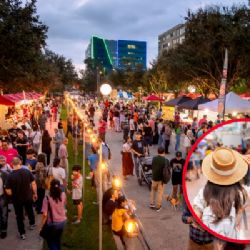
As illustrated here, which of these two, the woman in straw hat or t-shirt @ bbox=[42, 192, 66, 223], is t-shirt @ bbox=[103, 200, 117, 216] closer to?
t-shirt @ bbox=[42, 192, 66, 223]

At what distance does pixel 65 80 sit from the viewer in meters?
92.9

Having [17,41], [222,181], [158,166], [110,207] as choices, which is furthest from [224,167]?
[17,41]

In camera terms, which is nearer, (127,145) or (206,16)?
(127,145)

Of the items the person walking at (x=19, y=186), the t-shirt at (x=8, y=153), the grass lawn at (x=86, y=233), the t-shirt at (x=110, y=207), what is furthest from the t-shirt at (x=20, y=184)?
the t-shirt at (x=8, y=153)

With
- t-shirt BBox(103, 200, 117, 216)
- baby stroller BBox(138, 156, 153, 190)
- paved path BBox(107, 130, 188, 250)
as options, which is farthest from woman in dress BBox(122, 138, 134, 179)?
t-shirt BBox(103, 200, 117, 216)

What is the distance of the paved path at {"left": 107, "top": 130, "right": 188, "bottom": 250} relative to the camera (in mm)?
8359

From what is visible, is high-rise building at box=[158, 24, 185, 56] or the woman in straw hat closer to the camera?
the woman in straw hat

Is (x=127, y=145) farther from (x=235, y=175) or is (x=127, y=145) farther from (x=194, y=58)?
(x=194, y=58)

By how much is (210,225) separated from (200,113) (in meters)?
25.3

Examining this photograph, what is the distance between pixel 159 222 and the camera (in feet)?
31.7

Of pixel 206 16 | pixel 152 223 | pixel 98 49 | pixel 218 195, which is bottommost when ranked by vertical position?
pixel 152 223

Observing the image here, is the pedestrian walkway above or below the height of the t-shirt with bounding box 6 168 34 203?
below

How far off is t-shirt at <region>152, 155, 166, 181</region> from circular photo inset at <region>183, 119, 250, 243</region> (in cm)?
848

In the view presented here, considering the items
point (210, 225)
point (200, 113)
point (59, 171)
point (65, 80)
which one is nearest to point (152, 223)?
point (59, 171)
